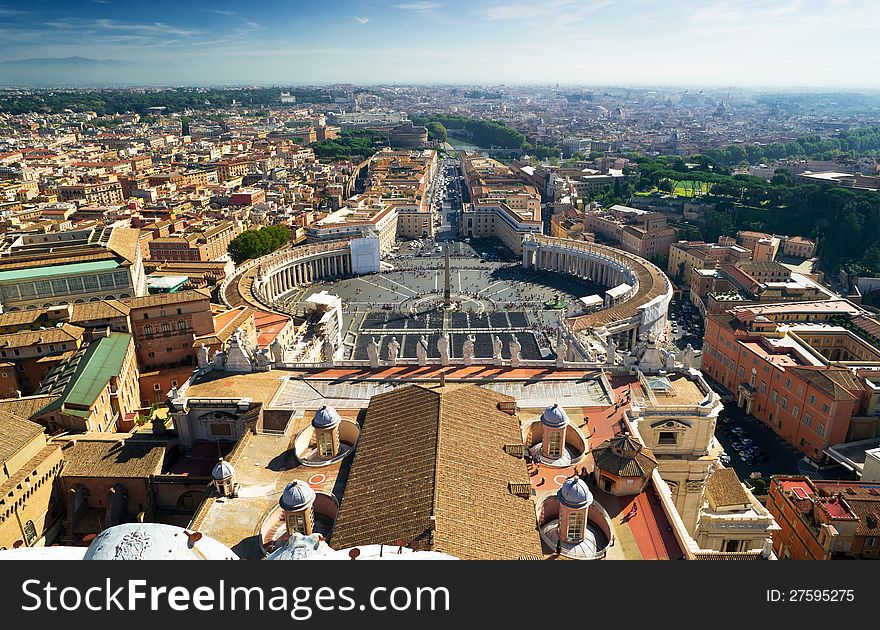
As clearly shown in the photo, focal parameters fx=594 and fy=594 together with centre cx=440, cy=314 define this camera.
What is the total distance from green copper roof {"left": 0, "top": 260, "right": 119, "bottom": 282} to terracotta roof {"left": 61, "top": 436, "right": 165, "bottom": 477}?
79.1 feet

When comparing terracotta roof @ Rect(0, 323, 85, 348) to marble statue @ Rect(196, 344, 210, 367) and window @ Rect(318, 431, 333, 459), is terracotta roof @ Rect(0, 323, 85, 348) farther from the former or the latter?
window @ Rect(318, 431, 333, 459)

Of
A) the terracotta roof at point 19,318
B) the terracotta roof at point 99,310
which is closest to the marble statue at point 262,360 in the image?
the terracotta roof at point 99,310

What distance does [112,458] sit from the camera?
36.2 metres

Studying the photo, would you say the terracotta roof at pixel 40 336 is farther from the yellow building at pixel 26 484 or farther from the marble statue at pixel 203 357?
the marble statue at pixel 203 357

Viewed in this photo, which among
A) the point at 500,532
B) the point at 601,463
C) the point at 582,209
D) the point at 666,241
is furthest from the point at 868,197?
the point at 500,532

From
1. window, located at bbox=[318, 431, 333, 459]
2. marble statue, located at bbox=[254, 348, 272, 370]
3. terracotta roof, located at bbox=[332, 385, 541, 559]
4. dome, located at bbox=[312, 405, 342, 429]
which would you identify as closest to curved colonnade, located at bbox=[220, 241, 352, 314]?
marble statue, located at bbox=[254, 348, 272, 370]

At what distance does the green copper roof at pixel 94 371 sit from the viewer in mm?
39984

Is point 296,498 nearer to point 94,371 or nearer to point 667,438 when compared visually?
point 667,438

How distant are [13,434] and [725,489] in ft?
133

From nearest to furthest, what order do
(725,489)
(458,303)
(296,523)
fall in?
(296,523) → (725,489) → (458,303)

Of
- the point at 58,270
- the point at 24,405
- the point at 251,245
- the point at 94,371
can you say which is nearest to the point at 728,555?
the point at 94,371

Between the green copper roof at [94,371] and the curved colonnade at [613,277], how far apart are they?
4197cm

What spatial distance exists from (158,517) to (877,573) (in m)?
34.9

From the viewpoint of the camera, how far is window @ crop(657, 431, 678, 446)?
109 feet
